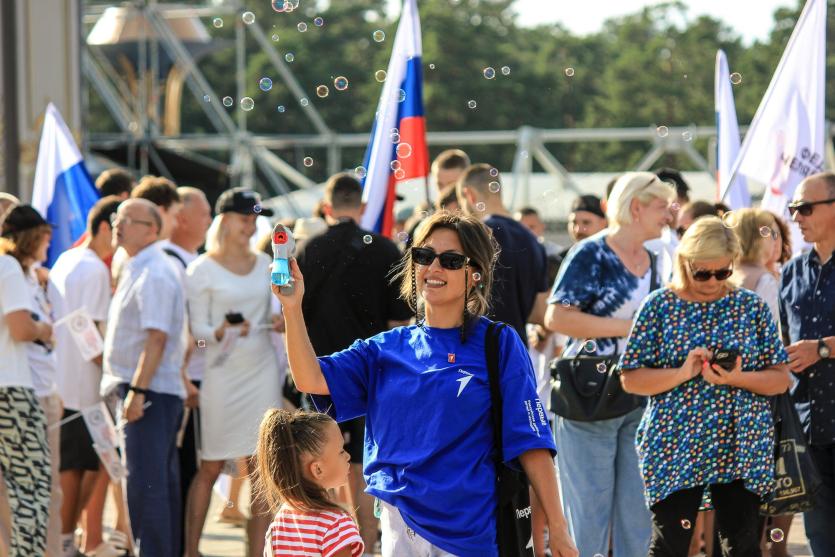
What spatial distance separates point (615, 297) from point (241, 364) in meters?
2.08

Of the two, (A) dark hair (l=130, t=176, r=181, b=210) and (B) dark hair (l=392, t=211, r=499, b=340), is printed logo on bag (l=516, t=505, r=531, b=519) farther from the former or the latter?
(A) dark hair (l=130, t=176, r=181, b=210)

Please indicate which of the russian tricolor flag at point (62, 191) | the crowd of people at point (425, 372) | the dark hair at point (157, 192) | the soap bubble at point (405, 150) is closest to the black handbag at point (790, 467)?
the crowd of people at point (425, 372)

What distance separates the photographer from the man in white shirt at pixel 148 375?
6.64 metres

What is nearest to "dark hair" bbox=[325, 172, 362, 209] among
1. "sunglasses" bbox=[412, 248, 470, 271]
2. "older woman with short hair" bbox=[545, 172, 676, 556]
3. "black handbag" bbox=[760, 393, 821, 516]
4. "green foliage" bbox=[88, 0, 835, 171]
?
"older woman with short hair" bbox=[545, 172, 676, 556]

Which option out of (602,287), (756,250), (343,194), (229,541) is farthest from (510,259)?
(229,541)

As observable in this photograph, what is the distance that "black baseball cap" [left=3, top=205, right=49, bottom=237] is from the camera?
6.55 metres

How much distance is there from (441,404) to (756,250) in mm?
2893

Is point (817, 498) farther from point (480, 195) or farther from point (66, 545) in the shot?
point (66, 545)

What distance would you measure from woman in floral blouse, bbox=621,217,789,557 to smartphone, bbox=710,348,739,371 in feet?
0.06

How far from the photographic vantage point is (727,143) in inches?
354

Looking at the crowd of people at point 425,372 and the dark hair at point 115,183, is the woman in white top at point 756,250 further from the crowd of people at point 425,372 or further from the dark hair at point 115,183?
the dark hair at point 115,183

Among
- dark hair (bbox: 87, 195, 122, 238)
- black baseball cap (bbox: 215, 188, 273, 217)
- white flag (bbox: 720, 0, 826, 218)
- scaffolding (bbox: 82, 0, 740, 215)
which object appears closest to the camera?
black baseball cap (bbox: 215, 188, 273, 217)

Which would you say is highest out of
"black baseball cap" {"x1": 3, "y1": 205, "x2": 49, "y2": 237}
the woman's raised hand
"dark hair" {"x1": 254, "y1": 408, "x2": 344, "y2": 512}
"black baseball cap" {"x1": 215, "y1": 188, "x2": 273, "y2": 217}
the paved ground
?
"black baseball cap" {"x1": 215, "y1": 188, "x2": 273, "y2": 217}

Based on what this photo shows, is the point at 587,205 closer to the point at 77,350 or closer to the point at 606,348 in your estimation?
the point at 606,348
